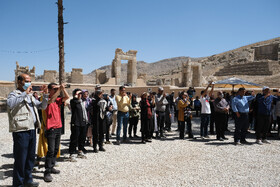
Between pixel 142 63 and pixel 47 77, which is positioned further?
pixel 142 63

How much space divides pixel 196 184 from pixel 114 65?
23.6m

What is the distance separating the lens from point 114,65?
26.1 meters

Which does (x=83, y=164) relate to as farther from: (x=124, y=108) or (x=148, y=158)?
(x=124, y=108)

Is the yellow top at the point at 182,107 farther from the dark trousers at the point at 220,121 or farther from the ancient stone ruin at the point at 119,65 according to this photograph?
the ancient stone ruin at the point at 119,65

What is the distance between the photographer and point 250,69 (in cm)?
3569

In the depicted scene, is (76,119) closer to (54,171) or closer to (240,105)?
(54,171)

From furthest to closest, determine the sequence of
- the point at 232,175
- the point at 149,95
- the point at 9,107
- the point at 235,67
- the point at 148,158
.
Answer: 1. the point at 235,67
2. the point at 149,95
3. the point at 148,158
4. the point at 232,175
5. the point at 9,107

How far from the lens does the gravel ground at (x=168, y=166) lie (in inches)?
146

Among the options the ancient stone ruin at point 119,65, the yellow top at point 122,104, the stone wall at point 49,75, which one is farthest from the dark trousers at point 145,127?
the stone wall at point 49,75

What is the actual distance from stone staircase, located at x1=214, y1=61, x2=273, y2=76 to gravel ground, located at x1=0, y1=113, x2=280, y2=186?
3219cm

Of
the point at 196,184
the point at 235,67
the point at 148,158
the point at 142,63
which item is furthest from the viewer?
the point at 142,63

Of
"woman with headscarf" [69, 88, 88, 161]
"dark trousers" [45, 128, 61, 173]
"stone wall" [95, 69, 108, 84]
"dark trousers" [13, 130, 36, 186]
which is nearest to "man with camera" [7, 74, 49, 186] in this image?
"dark trousers" [13, 130, 36, 186]

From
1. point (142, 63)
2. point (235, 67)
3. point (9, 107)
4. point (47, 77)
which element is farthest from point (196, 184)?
point (142, 63)

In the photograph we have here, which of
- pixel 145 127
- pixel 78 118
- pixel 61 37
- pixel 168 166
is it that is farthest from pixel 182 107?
pixel 61 37
